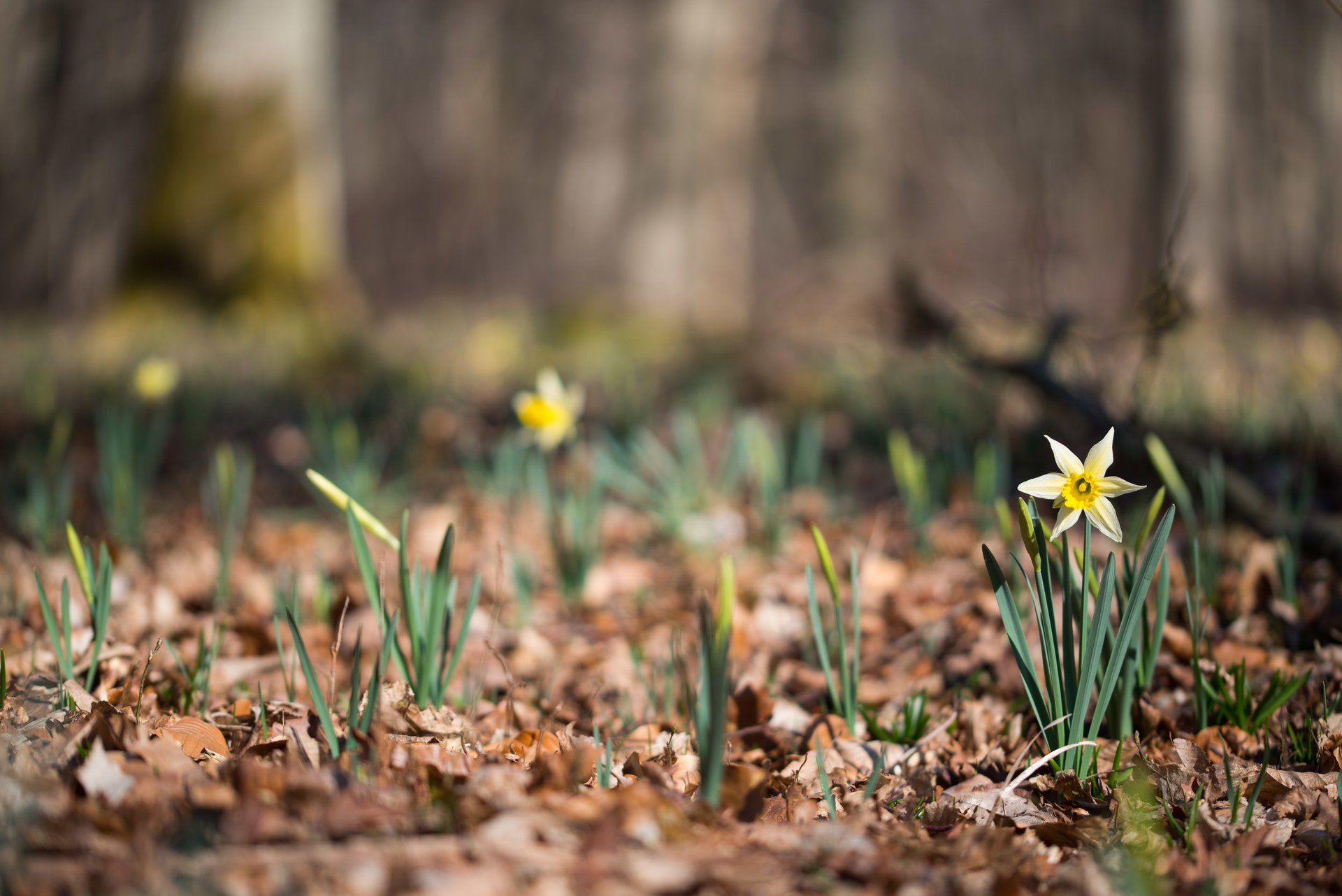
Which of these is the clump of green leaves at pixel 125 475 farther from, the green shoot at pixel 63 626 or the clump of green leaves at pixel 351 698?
the clump of green leaves at pixel 351 698

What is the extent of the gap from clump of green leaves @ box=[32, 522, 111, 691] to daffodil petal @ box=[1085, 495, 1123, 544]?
1.40 meters

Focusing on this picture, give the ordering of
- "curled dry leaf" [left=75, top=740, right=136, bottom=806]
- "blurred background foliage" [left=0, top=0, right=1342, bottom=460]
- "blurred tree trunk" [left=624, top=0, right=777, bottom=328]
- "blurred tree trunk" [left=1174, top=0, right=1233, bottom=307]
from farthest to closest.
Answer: "blurred tree trunk" [left=624, top=0, right=777, bottom=328]
"blurred tree trunk" [left=1174, top=0, right=1233, bottom=307]
"blurred background foliage" [left=0, top=0, right=1342, bottom=460]
"curled dry leaf" [left=75, top=740, right=136, bottom=806]

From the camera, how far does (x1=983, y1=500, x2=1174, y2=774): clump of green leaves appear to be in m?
1.15

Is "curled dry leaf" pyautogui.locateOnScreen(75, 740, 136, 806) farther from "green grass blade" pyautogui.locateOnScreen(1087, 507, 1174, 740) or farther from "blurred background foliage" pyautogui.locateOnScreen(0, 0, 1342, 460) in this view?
"blurred background foliage" pyautogui.locateOnScreen(0, 0, 1342, 460)

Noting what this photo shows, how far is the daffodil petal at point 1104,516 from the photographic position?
44.4 inches

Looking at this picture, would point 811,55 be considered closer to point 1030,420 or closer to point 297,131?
point 297,131

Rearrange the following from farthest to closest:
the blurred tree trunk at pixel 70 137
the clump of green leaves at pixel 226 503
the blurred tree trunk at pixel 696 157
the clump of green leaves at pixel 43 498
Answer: the blurred tree trunk at pixel 70 137 → the blurred tree trunk at pixel 696 157 → the clump of green leaves at pixel 43 498 → the clump of green leaves at pixel 226 503

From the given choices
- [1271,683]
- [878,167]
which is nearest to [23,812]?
[1271,683]

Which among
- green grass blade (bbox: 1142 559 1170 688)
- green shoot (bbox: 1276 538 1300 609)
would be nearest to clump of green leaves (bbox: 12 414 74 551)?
green grass blade (bbox: 1142 559 1170 688)

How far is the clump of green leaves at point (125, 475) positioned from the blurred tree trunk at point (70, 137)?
7951 mm

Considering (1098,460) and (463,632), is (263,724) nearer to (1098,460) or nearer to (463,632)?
(463,632)

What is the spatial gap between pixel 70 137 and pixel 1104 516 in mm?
11721

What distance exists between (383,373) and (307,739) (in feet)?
10.0

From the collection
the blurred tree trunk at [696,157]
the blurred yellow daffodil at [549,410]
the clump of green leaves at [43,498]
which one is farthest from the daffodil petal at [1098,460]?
the blurred tree trunk at [696,157]
